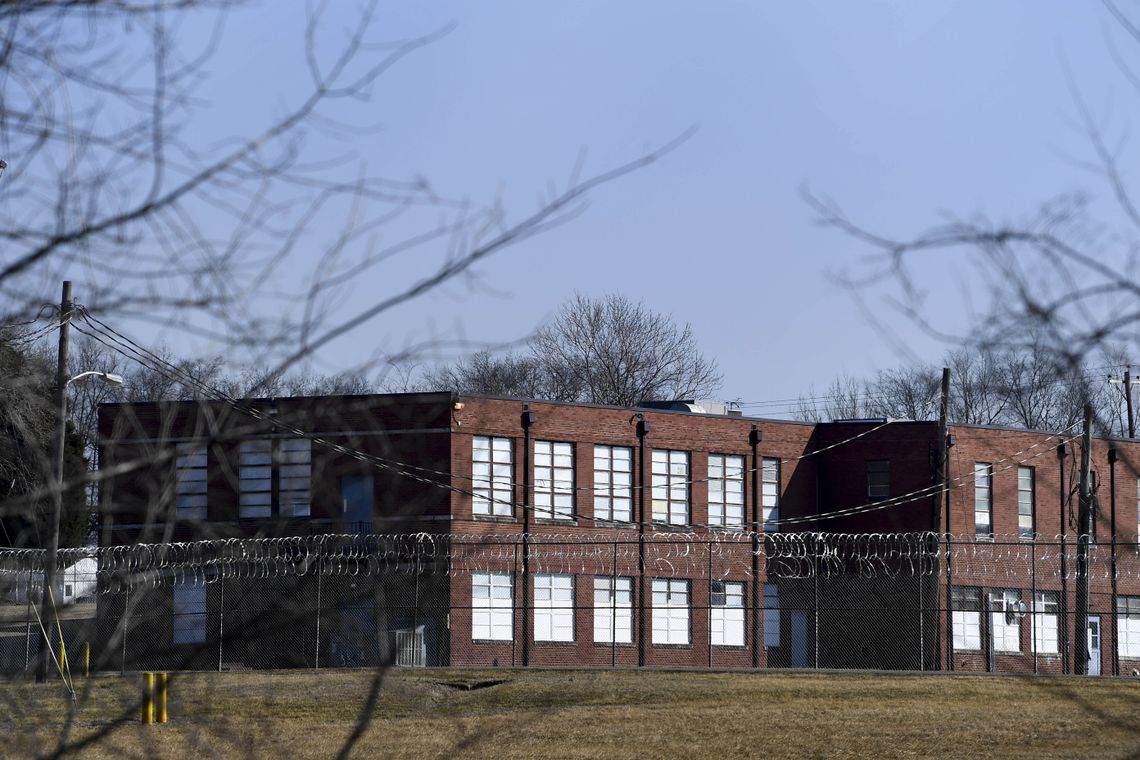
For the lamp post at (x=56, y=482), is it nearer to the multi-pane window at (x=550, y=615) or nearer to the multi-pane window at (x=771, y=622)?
the multi-pane window at (x=550, y=615)

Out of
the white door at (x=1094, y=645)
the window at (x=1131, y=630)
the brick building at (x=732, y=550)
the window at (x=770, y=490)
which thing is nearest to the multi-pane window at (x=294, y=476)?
the brick building at (x=732, y=550)

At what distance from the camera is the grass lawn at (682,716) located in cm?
1861

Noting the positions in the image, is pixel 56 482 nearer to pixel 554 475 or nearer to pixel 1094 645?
pixel 554 475

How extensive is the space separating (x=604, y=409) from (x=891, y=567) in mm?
9234

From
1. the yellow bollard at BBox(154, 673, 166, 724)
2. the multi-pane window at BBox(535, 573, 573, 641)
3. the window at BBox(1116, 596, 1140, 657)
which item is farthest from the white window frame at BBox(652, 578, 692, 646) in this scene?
the yellow bollard at BBox(154, 673, 166, 724)

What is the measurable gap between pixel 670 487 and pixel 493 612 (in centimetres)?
733

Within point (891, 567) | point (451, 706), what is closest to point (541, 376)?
point (891, 567)

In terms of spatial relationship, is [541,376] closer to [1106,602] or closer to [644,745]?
[1106,602]

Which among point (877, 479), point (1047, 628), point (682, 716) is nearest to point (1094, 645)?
point (1047, 628)

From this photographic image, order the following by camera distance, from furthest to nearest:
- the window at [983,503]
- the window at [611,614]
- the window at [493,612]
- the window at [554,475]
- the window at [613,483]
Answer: the window at [983,503], the window at [613,483], the window at [554,475], the window at [611,614], the window at [493,612]

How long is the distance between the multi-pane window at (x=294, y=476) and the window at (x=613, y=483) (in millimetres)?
36998

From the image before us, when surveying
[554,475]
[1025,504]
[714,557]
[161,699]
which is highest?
[554,475]

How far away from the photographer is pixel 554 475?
4025 centimetres

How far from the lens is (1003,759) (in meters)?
18.0
